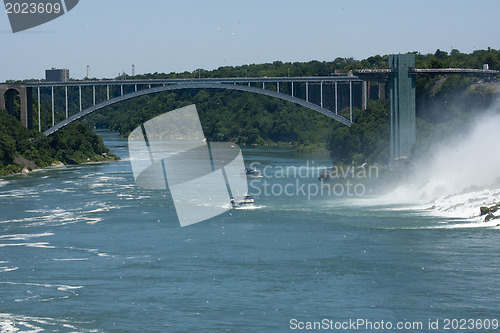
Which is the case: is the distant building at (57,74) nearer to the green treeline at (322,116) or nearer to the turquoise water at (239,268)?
the green treeline at (322,116)

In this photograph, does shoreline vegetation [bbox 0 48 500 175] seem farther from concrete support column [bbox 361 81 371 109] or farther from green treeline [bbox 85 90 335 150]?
concrete support column [bbox 361 81 371 109]

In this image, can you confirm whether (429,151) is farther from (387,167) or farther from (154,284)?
(154,284)

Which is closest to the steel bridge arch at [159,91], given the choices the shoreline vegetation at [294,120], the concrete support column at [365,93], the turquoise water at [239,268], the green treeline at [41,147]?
the green treeline at [41,147]

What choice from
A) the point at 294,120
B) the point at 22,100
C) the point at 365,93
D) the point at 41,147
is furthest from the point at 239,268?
the point at 294,120

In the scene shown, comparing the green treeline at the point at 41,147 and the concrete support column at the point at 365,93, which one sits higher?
the concrete support column at the point at 365,93

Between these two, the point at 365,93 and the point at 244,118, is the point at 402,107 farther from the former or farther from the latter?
the point at 244,118

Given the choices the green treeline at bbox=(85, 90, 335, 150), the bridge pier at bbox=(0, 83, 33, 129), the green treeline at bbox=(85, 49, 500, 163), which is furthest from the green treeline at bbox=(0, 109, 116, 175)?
the green treeline at bbox=(85, 90, 335, 150)

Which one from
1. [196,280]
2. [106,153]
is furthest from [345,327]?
[106,153]
